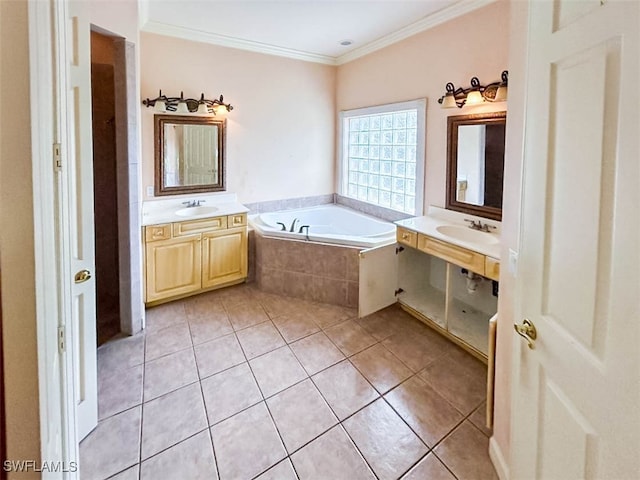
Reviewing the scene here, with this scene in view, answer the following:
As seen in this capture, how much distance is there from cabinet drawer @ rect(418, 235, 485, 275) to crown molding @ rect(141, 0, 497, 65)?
6.36 ft

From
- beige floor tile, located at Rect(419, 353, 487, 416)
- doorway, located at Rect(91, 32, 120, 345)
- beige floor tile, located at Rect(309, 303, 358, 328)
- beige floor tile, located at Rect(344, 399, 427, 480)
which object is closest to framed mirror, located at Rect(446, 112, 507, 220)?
beige floor tile, located at Rect(419, 353, 487, 416)

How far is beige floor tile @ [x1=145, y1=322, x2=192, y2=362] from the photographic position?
260 centimetres

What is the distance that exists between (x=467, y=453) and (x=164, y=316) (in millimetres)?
2576

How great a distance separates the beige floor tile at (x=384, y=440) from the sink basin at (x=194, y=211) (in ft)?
8.58

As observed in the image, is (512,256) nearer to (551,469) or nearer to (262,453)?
(551,469)

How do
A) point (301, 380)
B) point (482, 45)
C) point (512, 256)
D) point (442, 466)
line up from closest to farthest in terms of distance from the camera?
point (512, 256)
point (442, 466)
point (301, 380)
point (482, 45)

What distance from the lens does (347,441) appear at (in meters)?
1.81

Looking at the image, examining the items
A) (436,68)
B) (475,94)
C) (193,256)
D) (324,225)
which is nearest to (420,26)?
(436,68)

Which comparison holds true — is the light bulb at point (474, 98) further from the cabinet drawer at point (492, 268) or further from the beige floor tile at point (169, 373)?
the beige floor tile at point (169, 373)

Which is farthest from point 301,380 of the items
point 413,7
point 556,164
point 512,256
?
point 413,7

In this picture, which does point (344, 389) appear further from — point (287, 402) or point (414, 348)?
point (414, 348)

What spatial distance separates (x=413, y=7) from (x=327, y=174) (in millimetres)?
2271

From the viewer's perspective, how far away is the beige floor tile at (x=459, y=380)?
83.0 inches

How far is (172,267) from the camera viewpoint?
10.8 ft
